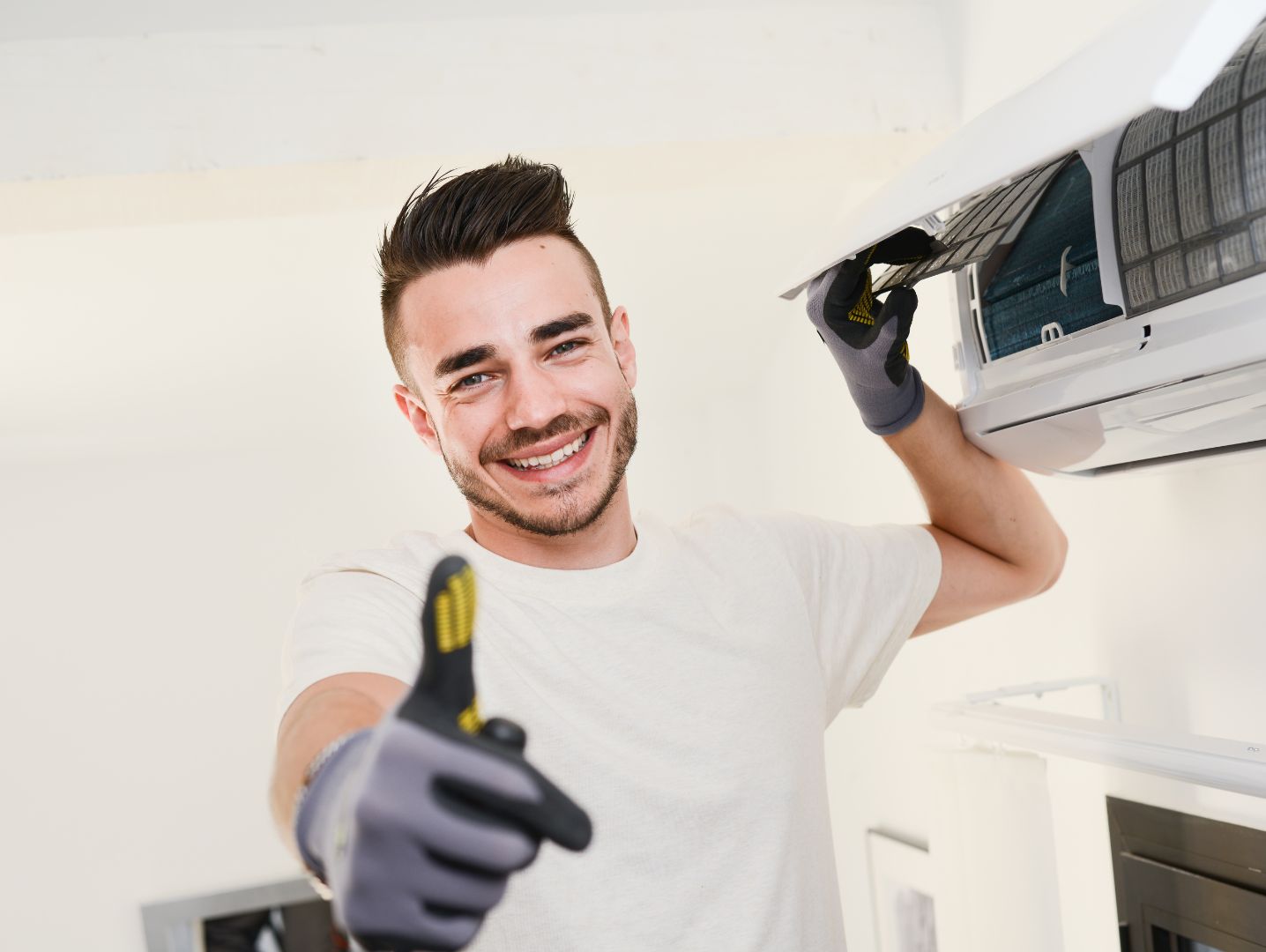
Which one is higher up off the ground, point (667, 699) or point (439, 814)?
point (439, 814)

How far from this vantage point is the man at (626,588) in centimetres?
113

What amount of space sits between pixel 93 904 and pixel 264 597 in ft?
3.85

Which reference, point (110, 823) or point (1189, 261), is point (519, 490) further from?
point (110, 823)

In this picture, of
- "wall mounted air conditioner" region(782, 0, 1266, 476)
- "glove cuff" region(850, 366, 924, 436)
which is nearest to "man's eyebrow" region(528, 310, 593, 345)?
"wall mounted air conditioner" region(782, 0, 1266, 476)

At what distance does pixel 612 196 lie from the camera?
2.42 meters

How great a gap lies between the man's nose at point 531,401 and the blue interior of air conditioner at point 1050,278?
1.57 feet

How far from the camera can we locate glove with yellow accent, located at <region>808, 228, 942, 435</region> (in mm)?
1126

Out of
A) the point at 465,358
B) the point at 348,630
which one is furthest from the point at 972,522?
the point at 348,630

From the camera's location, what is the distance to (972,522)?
1413 millimetres

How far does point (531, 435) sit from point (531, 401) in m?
0.04

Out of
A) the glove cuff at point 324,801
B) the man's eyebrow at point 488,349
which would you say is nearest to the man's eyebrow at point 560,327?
the man's eyebrow at point 488,349

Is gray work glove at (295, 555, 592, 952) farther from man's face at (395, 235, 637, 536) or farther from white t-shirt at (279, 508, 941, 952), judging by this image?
man's face at (395, 235, 637, 536)

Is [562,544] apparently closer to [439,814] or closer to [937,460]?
[937,460]

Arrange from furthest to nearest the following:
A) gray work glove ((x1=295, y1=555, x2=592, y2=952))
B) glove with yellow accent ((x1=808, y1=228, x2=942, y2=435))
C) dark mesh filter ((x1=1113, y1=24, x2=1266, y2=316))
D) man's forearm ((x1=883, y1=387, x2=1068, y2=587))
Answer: man's forearm ((x1=883, y1=387, x2=1068, y2=587)), glove with yellow accent ((x1=808, y1=228, x2=942, y2=435)), dark mesh filter ((x1=1113, y1=24, x2=1266, y2=316)), gray work glove ((x1=295, y1=555, x2=592, y2=952))
